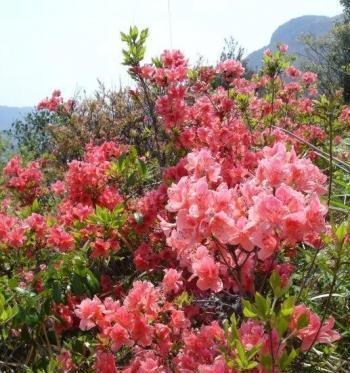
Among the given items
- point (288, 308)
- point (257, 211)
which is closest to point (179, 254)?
point (257, 211)

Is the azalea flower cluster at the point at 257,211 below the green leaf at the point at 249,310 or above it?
above

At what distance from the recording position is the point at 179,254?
1.68m

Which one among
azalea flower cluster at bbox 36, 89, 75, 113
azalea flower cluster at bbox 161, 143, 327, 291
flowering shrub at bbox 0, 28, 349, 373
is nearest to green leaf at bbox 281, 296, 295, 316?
flowering shrub at bbox 0, 28, 349, 373

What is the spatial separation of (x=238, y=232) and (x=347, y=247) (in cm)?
28

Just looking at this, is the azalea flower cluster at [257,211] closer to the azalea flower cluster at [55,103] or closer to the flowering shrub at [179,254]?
the flowering shrub at [179,254]

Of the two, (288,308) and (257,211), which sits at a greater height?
(257,211)

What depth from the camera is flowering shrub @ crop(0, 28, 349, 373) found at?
1289 mm

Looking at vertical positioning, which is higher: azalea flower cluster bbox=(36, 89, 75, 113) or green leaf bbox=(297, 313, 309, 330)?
azalea flower cluster bbox=(36, 89, 75, 113)

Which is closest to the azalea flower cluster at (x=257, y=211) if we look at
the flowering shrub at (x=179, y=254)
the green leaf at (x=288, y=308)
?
the flowering shrub at (x=179, y=254)

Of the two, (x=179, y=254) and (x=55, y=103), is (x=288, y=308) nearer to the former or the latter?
(x=179, y=254)

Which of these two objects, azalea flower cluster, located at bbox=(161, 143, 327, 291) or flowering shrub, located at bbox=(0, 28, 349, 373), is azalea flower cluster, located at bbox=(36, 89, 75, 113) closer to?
flowering shrub, located at bbox=(0, 28, 349, 373)

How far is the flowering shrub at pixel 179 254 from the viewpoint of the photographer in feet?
4.23

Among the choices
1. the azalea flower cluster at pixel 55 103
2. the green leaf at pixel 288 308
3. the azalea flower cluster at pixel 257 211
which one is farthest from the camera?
the azalea flower cluster at pixel 55 103

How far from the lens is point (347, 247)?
128 cm
